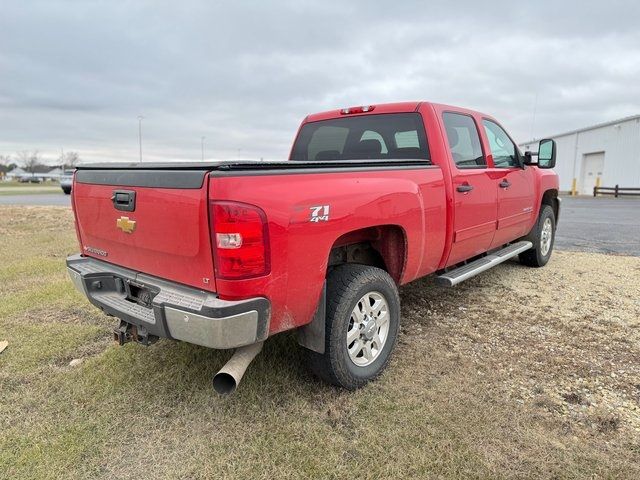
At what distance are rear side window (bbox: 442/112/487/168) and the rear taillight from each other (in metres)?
2.25

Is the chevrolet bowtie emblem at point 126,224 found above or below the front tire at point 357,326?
above

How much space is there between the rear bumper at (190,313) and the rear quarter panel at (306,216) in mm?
85

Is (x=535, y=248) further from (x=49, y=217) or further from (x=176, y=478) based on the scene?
(x=49, y=217)

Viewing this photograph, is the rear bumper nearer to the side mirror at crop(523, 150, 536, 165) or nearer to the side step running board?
the side step running board

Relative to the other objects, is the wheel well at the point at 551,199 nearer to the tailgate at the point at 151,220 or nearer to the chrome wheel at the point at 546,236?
the chrome wheel at the point at 546,236

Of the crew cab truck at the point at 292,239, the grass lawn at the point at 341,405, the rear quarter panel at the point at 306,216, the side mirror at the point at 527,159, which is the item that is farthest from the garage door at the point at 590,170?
the rear quarter panel at the point at 306,216

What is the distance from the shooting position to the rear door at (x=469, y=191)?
12.6ft

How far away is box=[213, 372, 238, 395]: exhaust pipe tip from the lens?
2.48 metres

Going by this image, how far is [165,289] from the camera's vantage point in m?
2.53

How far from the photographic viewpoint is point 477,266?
14.4ft

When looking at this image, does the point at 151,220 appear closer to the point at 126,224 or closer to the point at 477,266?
the point at 126,224

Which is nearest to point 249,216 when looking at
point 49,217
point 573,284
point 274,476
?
point 274,476

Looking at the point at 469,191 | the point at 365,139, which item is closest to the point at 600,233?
the point at 469,191

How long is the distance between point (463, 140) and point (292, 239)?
2.51 meters
